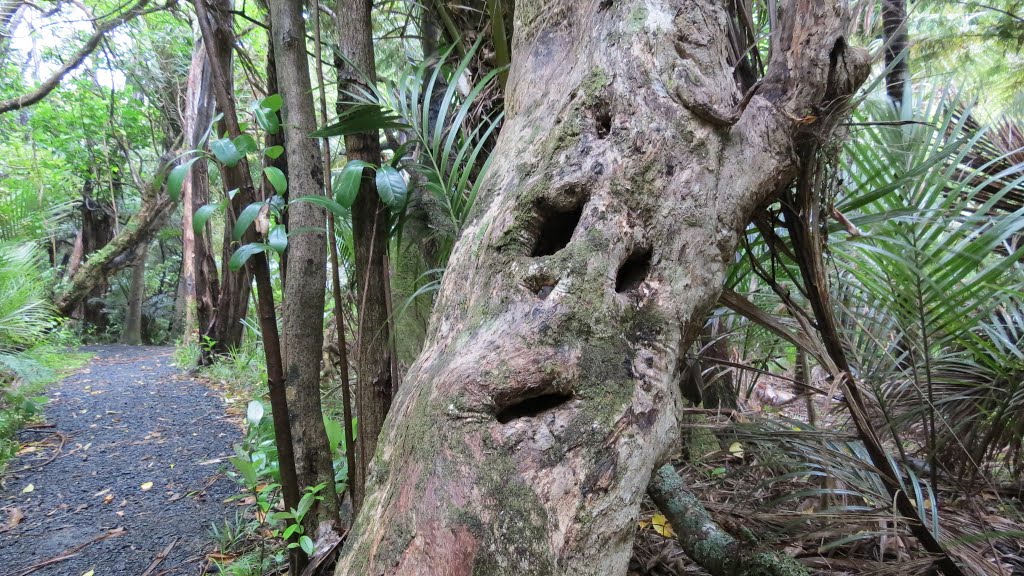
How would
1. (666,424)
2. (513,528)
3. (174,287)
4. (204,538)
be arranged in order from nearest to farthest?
(513,528)
(666,424)
(204,538)
(174,287)

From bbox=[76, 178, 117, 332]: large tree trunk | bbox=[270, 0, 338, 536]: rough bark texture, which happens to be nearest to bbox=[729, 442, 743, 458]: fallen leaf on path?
bbox=[270, 0, 338, 536]: rough bark texture

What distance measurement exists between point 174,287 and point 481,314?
15991 mm

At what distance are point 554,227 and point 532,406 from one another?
1.45ft

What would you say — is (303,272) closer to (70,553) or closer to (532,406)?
(532,406)

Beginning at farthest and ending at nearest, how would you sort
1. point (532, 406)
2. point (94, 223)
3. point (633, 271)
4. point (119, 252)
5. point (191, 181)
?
point (94, 223)
point (119, 252)
point (191, 181)
point (633, 271)
point (532, 406)

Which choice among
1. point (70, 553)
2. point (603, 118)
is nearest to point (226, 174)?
point (603, 118)

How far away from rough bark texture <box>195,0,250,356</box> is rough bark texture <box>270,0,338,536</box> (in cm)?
18

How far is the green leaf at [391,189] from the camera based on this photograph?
1598 millimetres

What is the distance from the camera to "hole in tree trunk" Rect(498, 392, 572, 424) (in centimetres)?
99

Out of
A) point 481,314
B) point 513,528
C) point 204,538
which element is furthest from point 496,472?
point 204,538

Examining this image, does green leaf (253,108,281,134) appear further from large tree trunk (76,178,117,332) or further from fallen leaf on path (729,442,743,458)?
large tree trunk (76,178,117,332)

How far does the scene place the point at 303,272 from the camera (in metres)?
1.79

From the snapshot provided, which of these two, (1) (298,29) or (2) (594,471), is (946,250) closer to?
(2) (594,471)

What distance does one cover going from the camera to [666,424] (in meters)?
1.04
